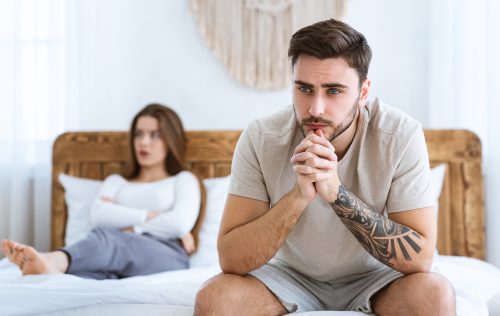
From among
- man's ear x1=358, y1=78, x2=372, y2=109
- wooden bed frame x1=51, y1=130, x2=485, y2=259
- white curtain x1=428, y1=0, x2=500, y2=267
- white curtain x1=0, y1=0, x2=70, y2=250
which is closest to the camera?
man's ear x1=358, y1=78, x2=372, y2=109

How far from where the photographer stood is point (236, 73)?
273 cm

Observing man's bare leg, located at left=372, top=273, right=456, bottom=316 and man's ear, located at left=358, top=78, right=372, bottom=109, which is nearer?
man's bare leg, located at left=372, top=273, right=456, bottom=316

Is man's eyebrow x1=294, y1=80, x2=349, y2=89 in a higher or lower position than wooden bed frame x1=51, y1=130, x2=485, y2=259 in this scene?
higher

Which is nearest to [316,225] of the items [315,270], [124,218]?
[315,270]

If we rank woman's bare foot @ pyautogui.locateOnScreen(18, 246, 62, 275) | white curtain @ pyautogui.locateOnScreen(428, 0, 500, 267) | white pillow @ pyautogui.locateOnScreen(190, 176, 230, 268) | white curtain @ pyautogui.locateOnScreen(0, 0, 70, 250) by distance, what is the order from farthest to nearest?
white curtain @ pyautogui.locateOnScreen(0, 0, 70, 250)
white pillow @ pyautogui.locateOnScreen(190, 176, 230, 268)
white curtain @ pyautogui.locateOnScreen(428, 0, 500, 267)
woman's bare foot @ pyautogui.locateOnScreen(18, 246, 62, 275)

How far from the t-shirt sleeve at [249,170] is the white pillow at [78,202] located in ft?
3.67

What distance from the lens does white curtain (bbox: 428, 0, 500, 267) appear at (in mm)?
2182

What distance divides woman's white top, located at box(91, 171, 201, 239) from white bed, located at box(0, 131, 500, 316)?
0.39 ft

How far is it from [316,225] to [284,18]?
56.3 inches

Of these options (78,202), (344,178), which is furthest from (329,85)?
(78,202)

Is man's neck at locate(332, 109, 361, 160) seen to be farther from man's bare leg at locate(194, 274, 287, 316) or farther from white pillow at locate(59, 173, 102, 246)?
white pillow at locate(59, 173, 102, 246)

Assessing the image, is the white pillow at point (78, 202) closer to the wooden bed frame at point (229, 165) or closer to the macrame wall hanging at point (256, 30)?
the wooden bed frame at point (229, 165)

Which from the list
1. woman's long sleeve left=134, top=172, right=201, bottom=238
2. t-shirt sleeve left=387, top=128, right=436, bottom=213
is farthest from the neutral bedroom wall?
t-shirt sleeve left=387, top=128, right=436, bottom=213

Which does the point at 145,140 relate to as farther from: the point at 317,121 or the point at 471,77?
the point at 471,77
